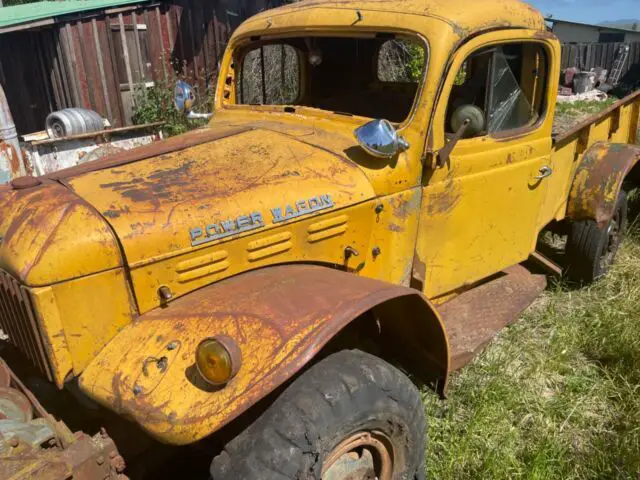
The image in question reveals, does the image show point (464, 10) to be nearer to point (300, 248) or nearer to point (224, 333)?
point (300, 248)

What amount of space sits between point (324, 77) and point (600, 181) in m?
2.03

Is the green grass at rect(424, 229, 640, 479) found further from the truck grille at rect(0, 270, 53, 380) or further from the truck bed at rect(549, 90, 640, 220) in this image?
the truck grille at rect(0, 270, 53, 380)

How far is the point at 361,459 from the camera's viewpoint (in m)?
2.30

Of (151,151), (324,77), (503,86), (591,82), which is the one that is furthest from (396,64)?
(591,82)

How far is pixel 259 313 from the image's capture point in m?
2.03

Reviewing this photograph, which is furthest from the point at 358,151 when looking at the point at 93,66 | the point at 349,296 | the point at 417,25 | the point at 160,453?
the point at 93,66

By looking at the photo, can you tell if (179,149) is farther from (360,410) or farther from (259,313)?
(360,410)

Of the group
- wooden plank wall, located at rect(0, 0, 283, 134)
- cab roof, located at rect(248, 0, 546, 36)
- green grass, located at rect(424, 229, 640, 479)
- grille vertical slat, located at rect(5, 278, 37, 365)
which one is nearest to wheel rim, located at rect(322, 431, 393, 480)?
green grass, located at rect(424, 229, 640, 479)

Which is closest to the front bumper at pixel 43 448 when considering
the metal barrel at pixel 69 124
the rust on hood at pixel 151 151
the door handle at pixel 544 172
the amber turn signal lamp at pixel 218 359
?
the amber turn signal lamp at pixel 218 359

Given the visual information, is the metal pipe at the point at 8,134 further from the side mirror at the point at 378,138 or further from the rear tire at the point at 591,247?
the rear tire at the point at 591,247

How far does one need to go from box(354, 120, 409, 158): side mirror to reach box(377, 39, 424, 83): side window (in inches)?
47.2

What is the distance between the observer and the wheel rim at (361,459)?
2.17 meters

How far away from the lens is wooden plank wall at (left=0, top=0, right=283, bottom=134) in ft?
28.1

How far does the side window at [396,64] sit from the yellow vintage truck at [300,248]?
0.10 feet
